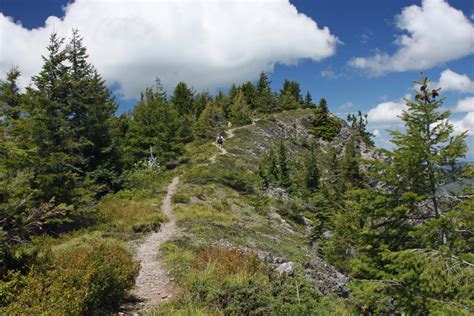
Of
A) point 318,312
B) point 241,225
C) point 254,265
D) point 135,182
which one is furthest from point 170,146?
point 318,312

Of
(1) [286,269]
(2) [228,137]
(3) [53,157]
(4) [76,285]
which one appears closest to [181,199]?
(3) [53,157]

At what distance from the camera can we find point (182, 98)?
86062mm

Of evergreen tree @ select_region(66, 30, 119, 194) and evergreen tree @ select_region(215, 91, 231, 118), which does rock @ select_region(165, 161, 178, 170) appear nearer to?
evergreen tree @ select_region(66, 30, 119, 194)

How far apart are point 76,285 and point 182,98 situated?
81.1 meters

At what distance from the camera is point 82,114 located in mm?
31219

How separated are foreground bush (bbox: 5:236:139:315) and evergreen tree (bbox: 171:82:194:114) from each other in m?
76.3

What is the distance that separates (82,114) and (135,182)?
751 centimetres

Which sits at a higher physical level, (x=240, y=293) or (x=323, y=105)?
(x=323, y=105)

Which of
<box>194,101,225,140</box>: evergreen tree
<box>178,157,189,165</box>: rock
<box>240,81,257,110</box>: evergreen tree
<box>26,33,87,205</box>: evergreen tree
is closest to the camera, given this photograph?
<box>26,33,87,205</box>: evergreen tree

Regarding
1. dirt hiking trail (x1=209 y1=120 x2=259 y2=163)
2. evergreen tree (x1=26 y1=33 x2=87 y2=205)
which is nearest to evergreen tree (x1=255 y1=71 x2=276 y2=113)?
dirt hiking trail (x1=209 y1=120 x2=259 y2=163)

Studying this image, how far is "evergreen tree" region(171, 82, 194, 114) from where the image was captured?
84750 millimetres

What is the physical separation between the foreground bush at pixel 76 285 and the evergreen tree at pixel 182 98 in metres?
76.3

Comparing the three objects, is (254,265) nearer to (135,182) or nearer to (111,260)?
(111,260)

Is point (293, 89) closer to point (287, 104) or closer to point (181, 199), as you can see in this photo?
point (287, 104)
